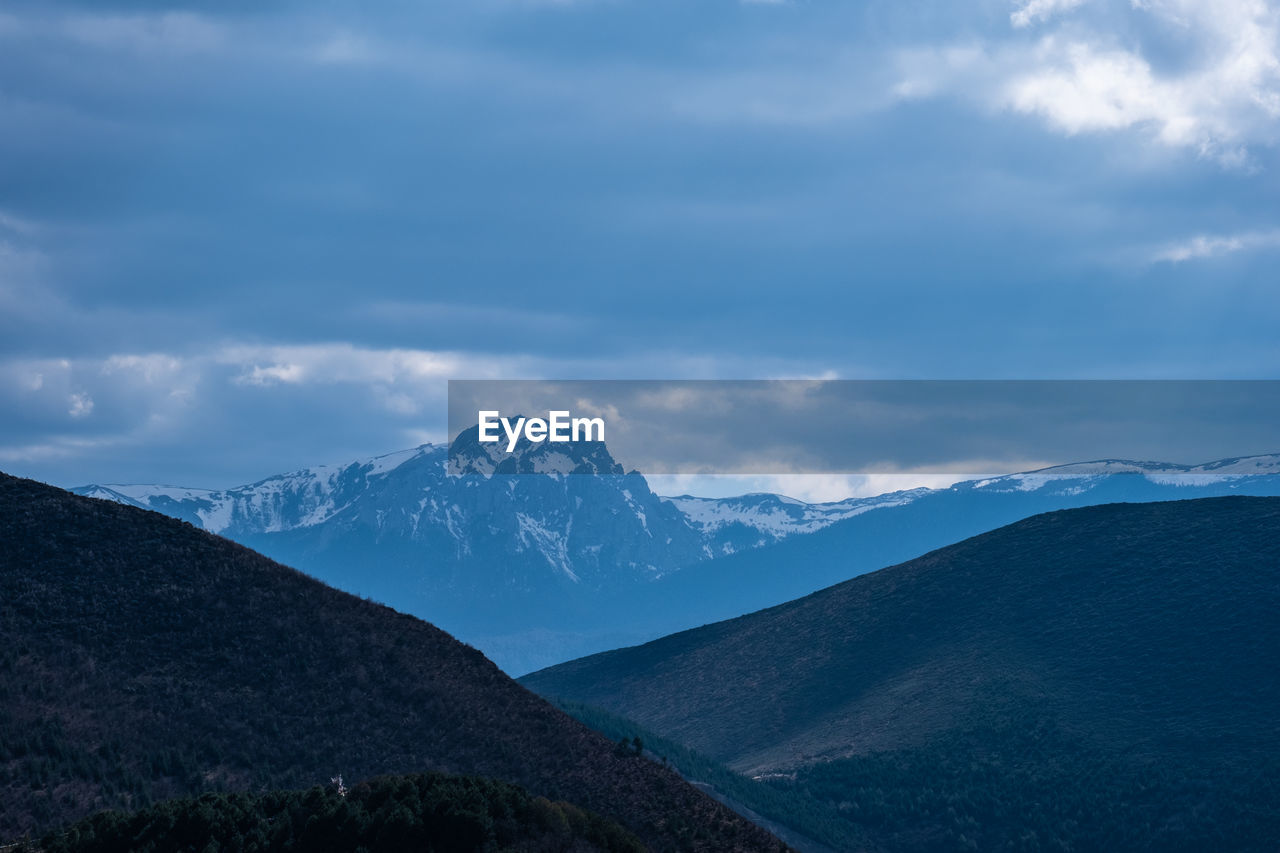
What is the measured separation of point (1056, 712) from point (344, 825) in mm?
119798

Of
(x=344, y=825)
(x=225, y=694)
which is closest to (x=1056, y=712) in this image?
(x=225, y=694)

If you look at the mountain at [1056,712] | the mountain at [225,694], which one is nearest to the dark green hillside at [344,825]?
the mountain at [225,694]

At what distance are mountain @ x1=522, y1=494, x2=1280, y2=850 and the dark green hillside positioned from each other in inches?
3422

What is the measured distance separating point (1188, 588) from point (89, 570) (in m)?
140

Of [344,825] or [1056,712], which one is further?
[1056,712]

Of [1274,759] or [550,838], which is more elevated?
[550,838]

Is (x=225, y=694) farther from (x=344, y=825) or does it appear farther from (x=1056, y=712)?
(x=1056, y=712)

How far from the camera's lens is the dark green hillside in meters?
49.1

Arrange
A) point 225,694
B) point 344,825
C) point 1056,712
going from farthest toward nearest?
1. point 1056,712
2. point 225,694
3. point 344,825

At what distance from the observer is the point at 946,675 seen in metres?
174

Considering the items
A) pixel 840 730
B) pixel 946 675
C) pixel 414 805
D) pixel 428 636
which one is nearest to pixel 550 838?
pixel 414 805

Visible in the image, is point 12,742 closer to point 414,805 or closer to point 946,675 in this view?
point 414,805

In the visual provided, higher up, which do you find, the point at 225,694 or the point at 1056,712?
the point at 225,694

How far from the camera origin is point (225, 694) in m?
77.6
